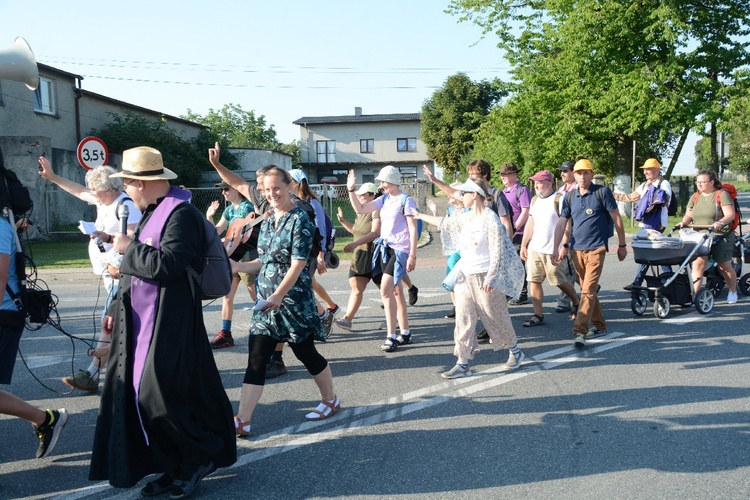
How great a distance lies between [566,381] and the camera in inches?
238

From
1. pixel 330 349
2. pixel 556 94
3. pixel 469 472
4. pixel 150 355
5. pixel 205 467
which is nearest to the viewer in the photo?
pixel 150 355

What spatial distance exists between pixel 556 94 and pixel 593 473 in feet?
83.0

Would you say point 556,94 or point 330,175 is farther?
point 330,175

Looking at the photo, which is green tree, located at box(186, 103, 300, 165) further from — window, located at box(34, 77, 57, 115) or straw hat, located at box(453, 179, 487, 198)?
straw hat, located at box(453, 179, 487, 198)

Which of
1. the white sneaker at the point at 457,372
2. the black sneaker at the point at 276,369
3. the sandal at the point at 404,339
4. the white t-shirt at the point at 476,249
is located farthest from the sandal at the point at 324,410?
the sandal at the point at 404,339

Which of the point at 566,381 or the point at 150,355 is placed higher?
the point at 150,355

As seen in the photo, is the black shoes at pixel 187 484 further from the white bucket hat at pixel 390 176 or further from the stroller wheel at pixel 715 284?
the stroller wheel at pixel 715 284

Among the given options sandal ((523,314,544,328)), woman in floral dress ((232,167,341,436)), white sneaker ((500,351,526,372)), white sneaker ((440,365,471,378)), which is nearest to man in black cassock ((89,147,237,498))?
woman in floral dress ((232,167,341,436))

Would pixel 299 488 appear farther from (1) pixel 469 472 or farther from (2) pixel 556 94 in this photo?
(2) pixel 556 94

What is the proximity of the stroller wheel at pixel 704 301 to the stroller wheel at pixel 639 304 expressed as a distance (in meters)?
0.63

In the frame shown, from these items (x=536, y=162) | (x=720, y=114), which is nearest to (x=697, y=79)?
(x=720, y=114)

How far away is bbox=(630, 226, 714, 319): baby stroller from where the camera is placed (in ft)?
28.2

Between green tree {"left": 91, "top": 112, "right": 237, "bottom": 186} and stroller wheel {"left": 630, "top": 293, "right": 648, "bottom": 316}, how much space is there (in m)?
27.2

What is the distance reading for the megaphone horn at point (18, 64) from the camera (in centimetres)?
468
